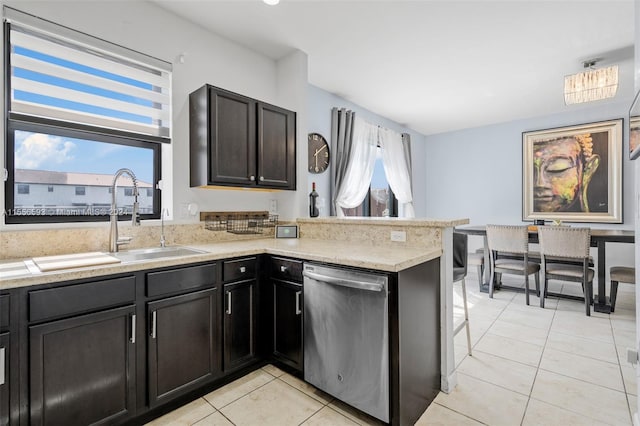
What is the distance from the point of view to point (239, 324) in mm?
2109

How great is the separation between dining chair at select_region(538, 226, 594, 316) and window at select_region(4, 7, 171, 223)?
4.24 meters

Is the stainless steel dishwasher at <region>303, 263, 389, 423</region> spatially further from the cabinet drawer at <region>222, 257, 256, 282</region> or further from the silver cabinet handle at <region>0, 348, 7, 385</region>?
the silver cabinet handle at <region>0, 348, 7, 385</region>

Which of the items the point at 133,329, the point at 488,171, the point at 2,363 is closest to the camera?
the point at 2,363

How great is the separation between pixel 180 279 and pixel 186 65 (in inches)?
72.6

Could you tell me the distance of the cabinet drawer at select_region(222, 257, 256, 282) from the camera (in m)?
2.04

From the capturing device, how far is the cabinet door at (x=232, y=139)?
238 centimetres

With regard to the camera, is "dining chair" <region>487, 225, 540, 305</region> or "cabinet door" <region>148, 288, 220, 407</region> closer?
"cabinet door" <region>148, 288, 220, 407</region>

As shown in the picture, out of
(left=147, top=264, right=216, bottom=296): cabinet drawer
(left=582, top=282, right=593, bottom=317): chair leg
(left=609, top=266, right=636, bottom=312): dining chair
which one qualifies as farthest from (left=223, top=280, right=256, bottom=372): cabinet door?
(left=609, top=266, right=636, bottom=312): dining chair

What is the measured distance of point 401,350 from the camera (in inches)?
61.7

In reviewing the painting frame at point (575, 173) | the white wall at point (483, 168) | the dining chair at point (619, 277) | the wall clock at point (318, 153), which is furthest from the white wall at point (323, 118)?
the dining chair at point (619, 277)

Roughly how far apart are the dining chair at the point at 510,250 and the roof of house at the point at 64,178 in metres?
4.20

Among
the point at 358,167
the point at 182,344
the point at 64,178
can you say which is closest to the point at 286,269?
the point at 182,344

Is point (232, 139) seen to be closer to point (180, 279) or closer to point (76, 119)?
point (76, 119)

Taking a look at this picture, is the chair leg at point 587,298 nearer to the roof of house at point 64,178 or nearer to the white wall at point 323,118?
the white wall at point 323,118
